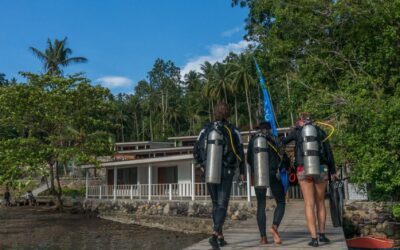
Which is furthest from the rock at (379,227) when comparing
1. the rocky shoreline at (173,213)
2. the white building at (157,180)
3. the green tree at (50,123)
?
the green tree at (50,123)

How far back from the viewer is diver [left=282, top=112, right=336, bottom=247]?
17.3 feet

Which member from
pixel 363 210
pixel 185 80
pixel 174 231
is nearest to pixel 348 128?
pixel 363 210

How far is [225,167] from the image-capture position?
5172 millimetres

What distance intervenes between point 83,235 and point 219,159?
1058 centimetres

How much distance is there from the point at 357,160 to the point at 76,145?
51.3 ft

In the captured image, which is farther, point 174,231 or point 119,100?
point 119,100

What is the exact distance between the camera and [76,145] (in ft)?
72.3

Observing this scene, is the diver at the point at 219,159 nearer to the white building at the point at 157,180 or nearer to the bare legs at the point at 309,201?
the bare legs at the point at 309,201

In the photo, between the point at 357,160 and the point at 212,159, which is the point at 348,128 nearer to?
the point at 357,160

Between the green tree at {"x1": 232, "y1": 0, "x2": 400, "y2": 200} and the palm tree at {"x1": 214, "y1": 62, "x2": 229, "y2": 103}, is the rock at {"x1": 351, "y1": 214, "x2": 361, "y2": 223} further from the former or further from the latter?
the palm tree at {"x1": 214, "y1": 62, "x2": 229, "y2": 103}

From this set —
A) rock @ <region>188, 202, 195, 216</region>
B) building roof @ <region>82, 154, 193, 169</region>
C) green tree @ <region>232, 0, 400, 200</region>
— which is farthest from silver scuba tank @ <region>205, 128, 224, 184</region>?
building roof @ <region>82, 154, 193, 169</region>

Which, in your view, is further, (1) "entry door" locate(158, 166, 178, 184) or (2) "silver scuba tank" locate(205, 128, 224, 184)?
(1) "entry door" locate(158, 166, 178, 184)

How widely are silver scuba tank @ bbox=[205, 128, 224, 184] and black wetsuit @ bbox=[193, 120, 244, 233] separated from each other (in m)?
0.10

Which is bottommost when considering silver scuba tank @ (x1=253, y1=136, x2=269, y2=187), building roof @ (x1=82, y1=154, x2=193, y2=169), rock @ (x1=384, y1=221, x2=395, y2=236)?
rock @ (x1=384, y1=221, x2=395, y2=236)
